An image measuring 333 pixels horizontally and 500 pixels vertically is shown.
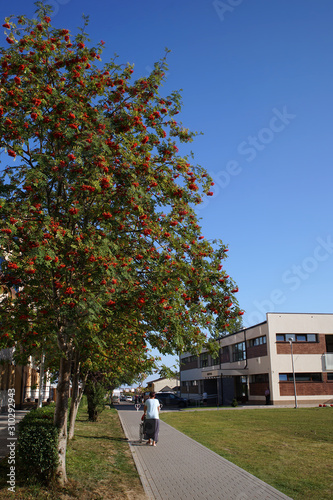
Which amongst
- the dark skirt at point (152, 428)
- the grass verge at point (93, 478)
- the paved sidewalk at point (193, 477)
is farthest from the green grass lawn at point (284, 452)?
the grass verge at point (93, 478)

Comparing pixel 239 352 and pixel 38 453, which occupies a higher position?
pixel 239 352

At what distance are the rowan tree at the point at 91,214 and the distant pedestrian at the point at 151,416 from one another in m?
4.66

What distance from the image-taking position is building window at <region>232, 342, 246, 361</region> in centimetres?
4794

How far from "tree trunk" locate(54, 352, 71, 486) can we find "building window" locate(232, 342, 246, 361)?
4067 centimetres

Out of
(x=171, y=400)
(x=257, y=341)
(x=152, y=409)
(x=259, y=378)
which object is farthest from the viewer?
(x=171, y=400)

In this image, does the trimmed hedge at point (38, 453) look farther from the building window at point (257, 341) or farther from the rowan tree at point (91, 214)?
the building window at point (257, 341)

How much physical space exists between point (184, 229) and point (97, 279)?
2357 millimetres

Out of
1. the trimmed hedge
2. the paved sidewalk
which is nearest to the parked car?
the paved sidewalk

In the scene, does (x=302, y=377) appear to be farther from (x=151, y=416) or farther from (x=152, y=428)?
(x=151, y=416)

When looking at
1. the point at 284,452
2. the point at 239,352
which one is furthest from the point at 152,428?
the point at 239,352

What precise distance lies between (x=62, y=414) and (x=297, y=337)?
37.1m

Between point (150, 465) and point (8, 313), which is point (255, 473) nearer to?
point (150, 465)

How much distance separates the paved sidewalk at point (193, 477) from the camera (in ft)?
24.5

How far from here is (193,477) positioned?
29.1 ft
